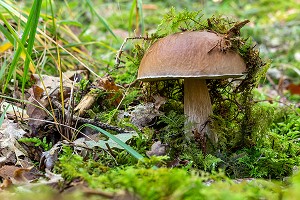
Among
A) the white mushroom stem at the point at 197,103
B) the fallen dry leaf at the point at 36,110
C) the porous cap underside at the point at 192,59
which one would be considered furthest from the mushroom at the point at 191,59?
the fallen dry leaf at the point at 36,110

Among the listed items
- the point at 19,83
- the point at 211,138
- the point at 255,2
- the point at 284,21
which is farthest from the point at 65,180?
the point at 255,2

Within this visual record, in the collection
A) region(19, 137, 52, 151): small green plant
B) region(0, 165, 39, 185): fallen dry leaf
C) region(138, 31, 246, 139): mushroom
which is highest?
region(138, 31, 246, 139): mushroom

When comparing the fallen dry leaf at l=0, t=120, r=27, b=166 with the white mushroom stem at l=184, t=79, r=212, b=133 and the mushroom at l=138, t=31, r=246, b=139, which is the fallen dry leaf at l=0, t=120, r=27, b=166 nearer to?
the mushroom at l=138, t=31, r=246, b=139

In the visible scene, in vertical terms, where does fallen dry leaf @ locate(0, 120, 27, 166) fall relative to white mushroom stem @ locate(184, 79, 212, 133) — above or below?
below

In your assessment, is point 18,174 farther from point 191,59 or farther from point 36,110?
point 191,59

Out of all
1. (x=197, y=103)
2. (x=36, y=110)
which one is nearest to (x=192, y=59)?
(x=197, y=103)

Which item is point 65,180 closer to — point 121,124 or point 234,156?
point 121,124

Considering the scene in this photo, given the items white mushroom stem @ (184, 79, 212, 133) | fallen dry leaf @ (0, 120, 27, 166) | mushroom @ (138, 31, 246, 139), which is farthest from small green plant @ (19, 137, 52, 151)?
white mushroom stem @ (184, 79, 212, 133)
